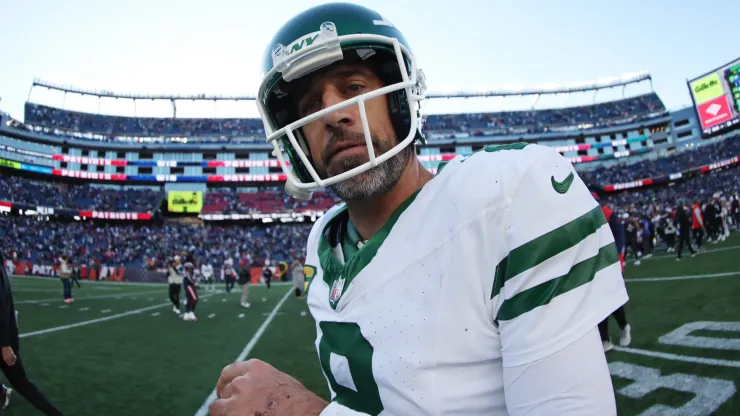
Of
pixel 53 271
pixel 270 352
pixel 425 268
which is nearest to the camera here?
pixel 425 268

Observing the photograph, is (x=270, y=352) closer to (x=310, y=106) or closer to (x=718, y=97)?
(x=310, y=106)

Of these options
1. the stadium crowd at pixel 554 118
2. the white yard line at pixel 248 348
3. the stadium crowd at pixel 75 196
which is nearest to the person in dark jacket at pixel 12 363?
the white yard line at pixel 248 348

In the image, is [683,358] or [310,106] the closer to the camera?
[310,106]

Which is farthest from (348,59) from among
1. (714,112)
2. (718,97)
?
(714,112)

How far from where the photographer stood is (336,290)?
1.33 m

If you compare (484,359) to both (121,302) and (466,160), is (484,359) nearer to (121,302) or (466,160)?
(466,160)

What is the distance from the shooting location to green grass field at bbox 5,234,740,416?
3562mm

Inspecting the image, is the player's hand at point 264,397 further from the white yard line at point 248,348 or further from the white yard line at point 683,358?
the white yard line at point 683,358

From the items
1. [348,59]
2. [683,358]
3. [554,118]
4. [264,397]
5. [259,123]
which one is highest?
[259,123]

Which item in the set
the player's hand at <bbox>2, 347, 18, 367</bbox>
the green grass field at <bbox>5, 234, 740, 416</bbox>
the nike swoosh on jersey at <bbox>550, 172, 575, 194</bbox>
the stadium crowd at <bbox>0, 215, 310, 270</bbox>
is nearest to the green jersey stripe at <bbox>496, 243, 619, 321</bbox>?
the nike swoosh on jersey at <bbox>550, 172, 575, 194</bbox>

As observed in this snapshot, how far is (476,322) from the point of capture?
3.10ft

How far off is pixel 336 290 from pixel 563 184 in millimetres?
740

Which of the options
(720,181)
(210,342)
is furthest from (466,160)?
(720,181)

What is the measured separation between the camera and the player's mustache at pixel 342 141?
137 centimetres
